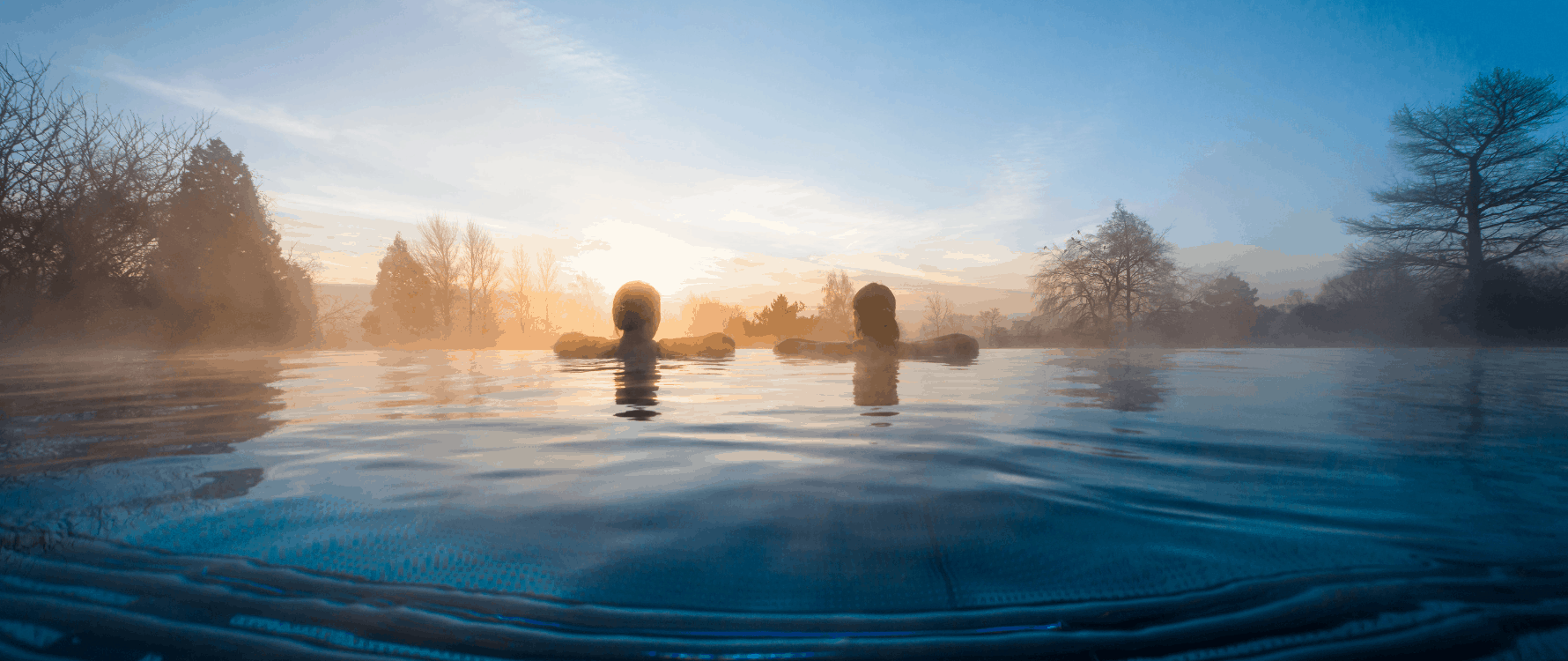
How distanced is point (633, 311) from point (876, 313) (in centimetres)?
556

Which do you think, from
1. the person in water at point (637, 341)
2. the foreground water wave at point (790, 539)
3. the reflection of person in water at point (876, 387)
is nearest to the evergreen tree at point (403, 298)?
the person in water at point (637, 341)

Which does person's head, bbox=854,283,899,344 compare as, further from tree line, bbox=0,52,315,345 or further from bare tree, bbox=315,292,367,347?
bare tree, bbox=315,292,367,347

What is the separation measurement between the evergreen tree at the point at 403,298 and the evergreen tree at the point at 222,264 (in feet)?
27.9

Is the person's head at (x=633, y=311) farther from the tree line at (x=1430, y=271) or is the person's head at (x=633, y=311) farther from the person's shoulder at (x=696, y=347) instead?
the tree line at (x=1430, y=271)

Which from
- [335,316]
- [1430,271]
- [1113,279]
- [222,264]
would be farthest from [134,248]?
[1430,271]

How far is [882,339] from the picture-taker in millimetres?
12734

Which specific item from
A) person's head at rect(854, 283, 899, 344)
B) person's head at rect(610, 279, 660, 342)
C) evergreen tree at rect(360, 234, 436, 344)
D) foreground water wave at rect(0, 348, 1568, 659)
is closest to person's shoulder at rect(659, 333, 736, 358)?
person's head at rect(610, 279, 660, 342)

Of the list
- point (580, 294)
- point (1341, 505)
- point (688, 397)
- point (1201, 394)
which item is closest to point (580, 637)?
point (1341, 505)

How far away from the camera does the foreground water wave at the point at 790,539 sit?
3.56 ft

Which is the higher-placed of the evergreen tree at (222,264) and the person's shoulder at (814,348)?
the evergreen tree at (222,264)

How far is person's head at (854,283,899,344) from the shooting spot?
12.5 meters

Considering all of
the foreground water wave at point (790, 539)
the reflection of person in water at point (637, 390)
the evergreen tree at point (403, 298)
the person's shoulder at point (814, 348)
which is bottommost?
the foreground water wave at point (790, 539)

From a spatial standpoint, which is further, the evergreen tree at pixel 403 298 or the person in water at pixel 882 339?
the evergreen tree at pixel 403 298

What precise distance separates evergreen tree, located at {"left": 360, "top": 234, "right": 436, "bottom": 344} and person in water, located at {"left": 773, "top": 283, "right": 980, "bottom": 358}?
28.9m
